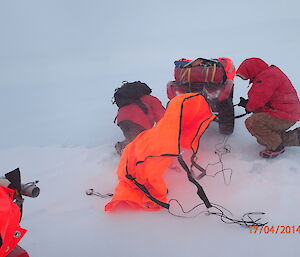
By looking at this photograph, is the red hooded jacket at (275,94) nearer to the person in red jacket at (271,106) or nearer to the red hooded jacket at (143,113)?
the person in red jacket at (271,106)

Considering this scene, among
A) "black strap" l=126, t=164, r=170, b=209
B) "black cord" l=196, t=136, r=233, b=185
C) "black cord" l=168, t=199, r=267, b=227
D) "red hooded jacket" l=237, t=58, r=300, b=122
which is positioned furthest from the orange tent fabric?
"red hooded jacket" l=237, t=58, r=300, b=122

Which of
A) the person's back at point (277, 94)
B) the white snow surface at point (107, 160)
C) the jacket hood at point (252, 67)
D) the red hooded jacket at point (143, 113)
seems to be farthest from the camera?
the red hooded jacket at point (143, 113)

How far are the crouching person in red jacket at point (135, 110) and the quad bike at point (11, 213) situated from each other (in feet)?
4.67

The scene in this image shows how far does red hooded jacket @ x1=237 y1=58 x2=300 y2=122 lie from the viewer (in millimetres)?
2469

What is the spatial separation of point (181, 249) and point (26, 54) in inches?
326

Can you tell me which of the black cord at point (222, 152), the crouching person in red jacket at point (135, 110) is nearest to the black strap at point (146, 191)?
the black cord at point (222, 152)

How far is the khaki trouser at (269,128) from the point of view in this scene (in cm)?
254

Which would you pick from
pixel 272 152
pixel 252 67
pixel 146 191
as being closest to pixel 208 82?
pixel 252 67

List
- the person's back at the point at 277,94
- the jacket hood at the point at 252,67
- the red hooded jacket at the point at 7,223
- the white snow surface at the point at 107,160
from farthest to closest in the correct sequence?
the jacket hood at the point at 252,67 < the person's back at the point at 277,94 < the white snow surface at the point at 107,160 < the red hooded jacket at the point at 7,223

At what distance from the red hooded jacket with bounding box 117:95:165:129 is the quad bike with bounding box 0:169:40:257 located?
142cm

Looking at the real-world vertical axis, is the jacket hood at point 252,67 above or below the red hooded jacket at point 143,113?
above

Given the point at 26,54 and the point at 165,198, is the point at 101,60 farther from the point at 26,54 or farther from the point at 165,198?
the point at 165,198

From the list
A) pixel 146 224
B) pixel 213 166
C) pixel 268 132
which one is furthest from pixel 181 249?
pixel 268 132

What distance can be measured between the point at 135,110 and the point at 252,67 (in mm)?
1156
